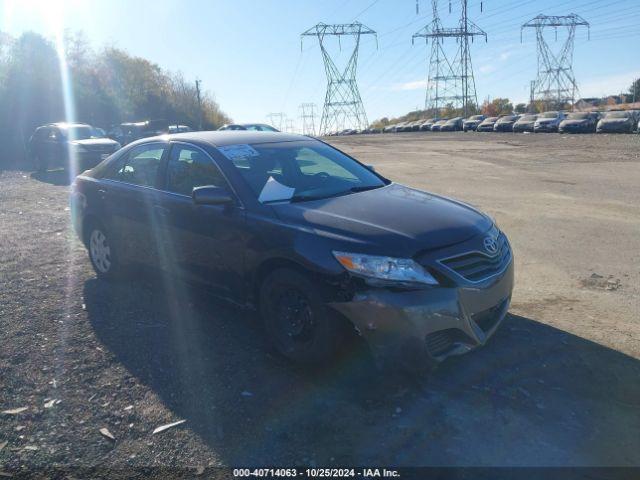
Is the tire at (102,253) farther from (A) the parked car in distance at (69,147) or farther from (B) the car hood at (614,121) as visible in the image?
(B) the car hood at (614,121)

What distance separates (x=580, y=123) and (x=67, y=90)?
36.5 metres

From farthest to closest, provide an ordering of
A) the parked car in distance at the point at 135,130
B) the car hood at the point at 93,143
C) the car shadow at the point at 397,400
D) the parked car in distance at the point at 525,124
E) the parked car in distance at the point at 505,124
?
the parked car in distance at the point at 505,124
the parked car in distance at the point at 525,124
the parked car in distance at the point at 135,130
the car hood at the point at 93,143
the car shadow at the point at 397,400

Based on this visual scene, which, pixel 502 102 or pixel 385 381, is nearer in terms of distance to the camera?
pixel 385 381

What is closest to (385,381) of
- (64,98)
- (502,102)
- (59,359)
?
(59,359)

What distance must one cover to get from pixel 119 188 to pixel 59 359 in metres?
1.95

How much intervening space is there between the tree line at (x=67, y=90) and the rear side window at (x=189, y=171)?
26784mm

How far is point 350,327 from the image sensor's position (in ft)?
11.4

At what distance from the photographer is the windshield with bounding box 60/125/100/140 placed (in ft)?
62.7

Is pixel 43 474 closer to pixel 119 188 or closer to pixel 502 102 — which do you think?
pixel 119 188

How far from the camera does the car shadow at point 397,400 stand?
3.01m

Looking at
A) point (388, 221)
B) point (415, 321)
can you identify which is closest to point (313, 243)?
point (388, 221)

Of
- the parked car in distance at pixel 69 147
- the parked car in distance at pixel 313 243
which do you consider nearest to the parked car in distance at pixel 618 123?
the parked car in distance at pixel 69 147

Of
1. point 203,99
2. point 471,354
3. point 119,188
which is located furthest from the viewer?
point 203,99

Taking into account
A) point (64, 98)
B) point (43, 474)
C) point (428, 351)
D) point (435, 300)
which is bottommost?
point (43, 474)
